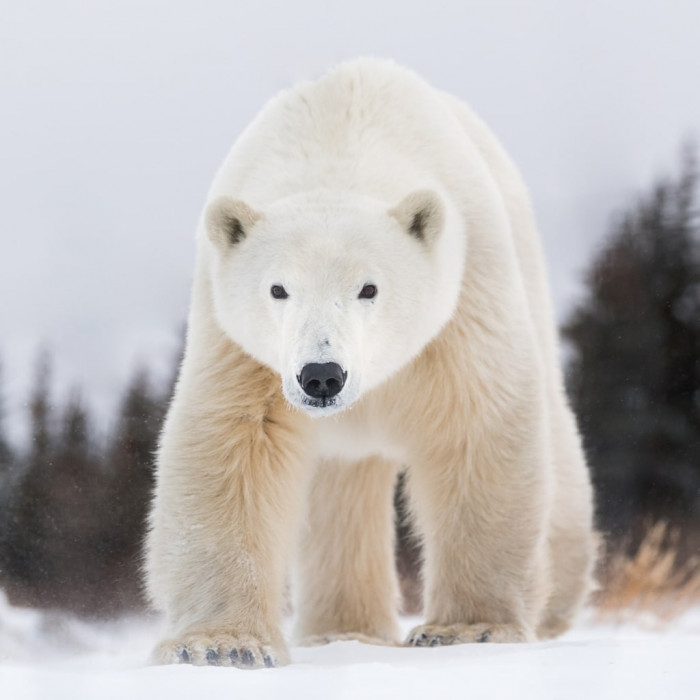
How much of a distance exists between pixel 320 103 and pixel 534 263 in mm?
1631

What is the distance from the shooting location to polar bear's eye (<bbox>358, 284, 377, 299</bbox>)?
469 cm

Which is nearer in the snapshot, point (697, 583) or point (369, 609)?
point (369, 609)

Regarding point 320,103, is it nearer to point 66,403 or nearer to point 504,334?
point 504,334

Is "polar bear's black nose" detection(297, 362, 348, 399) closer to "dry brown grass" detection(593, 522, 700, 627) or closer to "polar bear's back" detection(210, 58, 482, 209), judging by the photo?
"polar bear's back" detection(210, 58, 482, 209)

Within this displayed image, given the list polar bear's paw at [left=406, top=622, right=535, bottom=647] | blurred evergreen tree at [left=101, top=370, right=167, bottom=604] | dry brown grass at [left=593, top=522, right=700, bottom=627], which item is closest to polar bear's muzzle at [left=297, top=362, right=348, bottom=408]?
polar bear's paw at [left=406, top=622, right=535, bottom=647]

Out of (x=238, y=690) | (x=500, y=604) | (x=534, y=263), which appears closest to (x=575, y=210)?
(x=534, y=263)

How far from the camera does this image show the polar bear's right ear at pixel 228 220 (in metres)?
4.90

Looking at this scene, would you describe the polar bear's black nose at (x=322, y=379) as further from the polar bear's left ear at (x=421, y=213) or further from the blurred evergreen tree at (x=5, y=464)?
the blurred evergreen tree at (x=5, y=464)

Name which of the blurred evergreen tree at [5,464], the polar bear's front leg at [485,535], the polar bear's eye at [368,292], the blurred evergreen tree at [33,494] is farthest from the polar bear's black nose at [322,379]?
the blurred evergreen tree at [5,464]

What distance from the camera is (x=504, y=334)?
5.40 meters

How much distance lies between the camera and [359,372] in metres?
4.49

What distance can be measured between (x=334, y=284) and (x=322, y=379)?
1.58 ft

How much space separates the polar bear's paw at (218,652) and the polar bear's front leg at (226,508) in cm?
5

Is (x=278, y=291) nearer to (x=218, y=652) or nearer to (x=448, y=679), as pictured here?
(x=218, y=652)
